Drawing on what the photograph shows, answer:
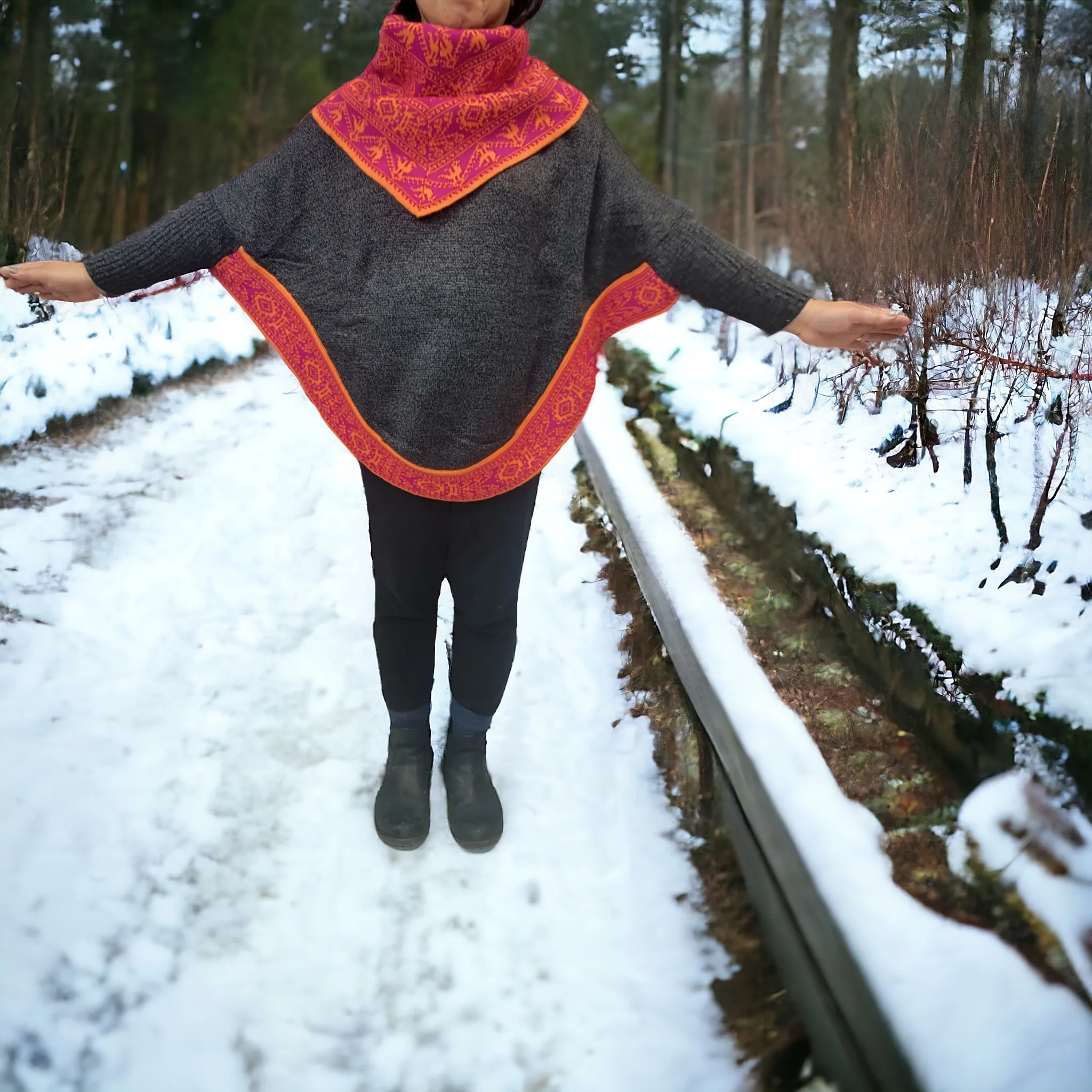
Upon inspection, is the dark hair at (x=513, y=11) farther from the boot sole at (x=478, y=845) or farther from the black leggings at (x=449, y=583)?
the boot sole at (x=478, y=845)

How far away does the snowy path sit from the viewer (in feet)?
5.37

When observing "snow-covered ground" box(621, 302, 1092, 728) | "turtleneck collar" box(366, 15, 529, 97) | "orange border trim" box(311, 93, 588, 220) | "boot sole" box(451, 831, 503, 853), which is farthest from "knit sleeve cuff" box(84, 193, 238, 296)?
"snow-covered ground" box(621, 302, 1092, 728)

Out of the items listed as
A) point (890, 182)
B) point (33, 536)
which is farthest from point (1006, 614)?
point (33, 536)

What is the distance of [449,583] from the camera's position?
6.48 feet

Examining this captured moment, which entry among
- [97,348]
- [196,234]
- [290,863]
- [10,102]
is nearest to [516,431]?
[196,234]

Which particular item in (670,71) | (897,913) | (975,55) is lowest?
(897,913)

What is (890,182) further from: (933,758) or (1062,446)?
(933,758)

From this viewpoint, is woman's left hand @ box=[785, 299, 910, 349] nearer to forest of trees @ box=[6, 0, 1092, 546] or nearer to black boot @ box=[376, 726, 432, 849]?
forest of trees @ box=[6, 0, 1092, 546]

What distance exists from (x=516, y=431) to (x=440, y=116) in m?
0.60

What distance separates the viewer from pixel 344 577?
3.25 meters

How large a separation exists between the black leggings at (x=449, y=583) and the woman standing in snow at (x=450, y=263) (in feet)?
0.05

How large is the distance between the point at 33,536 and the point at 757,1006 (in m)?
2.83

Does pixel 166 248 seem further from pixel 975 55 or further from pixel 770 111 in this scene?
pixel 770 111

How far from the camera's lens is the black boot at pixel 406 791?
212 centimetres
